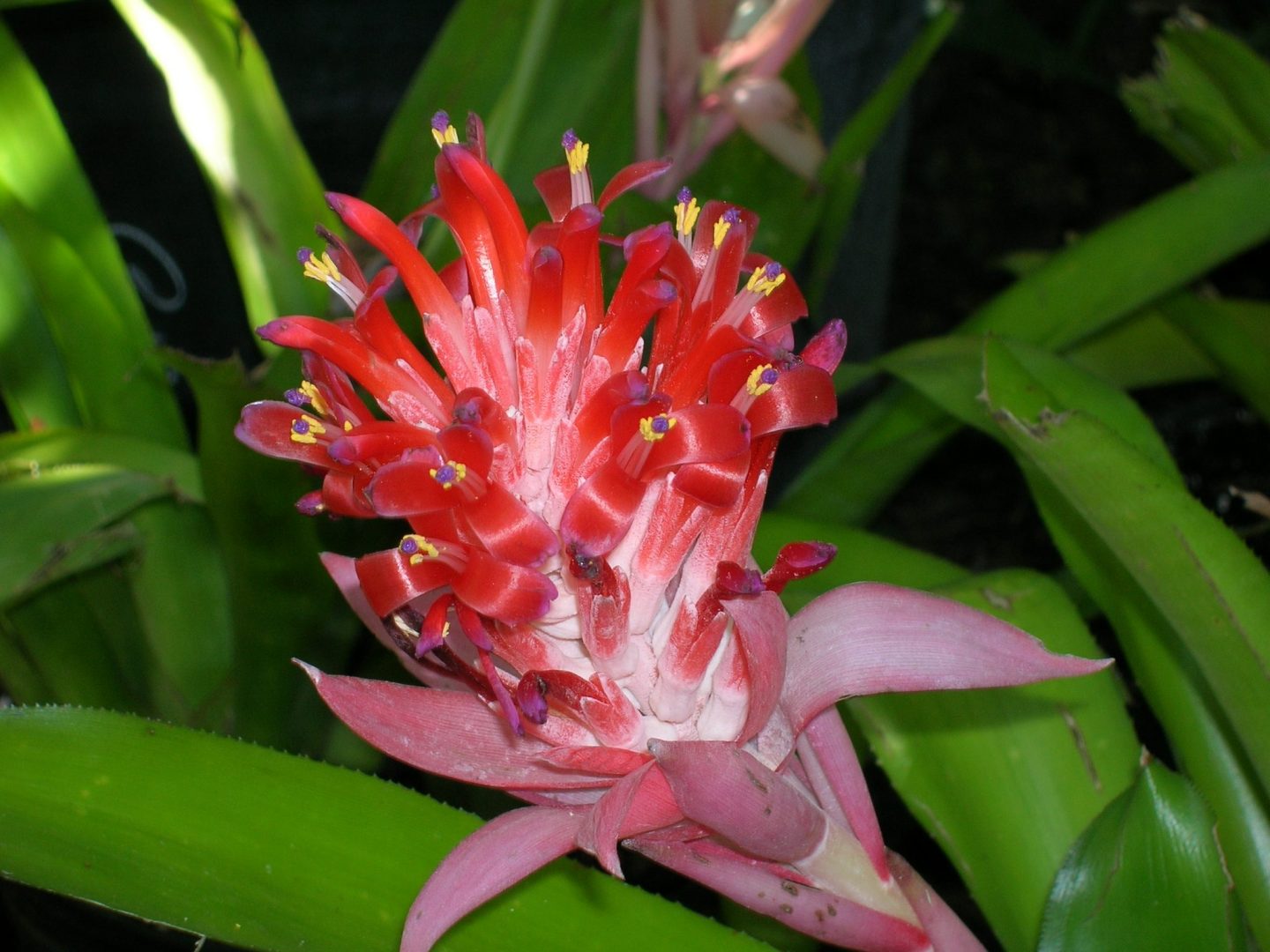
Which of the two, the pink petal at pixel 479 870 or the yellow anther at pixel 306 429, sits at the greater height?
the yellow anther at pixel 306 429

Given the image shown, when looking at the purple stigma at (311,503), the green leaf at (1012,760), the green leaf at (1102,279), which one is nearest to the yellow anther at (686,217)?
the purple stigma at (311,503)

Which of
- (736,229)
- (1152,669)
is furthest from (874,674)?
(1152,669)

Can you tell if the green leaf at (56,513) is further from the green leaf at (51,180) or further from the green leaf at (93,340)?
the green leaf at (51,180)

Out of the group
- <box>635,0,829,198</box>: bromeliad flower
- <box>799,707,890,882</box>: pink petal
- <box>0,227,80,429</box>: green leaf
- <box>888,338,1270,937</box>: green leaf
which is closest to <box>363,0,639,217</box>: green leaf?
<box>635,0,829,198</box>: bromeliad flower

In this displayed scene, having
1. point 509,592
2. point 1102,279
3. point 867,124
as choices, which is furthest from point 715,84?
point 509,592

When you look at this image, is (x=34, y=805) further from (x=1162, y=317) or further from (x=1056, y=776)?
(x=1162, y=317)
